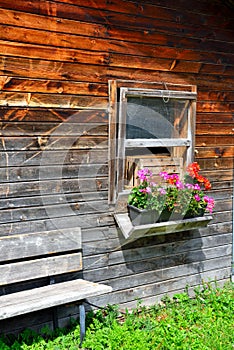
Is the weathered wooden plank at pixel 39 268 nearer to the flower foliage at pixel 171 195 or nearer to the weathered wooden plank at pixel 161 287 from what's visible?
the weathered wooden plank at pixel 161 287

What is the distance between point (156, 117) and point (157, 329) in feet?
6.50

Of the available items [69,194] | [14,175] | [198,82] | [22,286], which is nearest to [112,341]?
[22,286]

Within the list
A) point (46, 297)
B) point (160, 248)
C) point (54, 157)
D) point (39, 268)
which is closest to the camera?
point (46, 297)

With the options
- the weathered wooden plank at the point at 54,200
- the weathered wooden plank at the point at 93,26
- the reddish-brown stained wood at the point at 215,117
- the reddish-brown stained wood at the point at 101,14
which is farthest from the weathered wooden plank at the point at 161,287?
Result: the reddish-brown stained wood at the point at 101,14

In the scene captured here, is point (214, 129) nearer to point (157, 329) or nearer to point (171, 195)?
point (171, 195)

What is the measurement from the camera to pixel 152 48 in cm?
343

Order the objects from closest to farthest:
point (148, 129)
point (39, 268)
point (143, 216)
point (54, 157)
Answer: point (39, 268), point (54, 157), point (143, 216), point (148, 129)

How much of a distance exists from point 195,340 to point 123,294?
779mm

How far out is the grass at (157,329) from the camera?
297cm

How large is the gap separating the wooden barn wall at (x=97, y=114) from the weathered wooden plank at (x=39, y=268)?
21 centimetres

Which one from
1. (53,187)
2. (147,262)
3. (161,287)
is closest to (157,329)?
(161,287)

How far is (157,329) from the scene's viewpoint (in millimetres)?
3258

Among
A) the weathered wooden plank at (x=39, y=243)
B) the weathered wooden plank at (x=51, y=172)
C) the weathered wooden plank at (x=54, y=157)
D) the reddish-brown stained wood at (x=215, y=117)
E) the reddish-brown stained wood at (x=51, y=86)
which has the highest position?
the reddish-brown stained wood at (x=51, y=86)

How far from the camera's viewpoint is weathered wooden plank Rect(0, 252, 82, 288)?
2838mm
